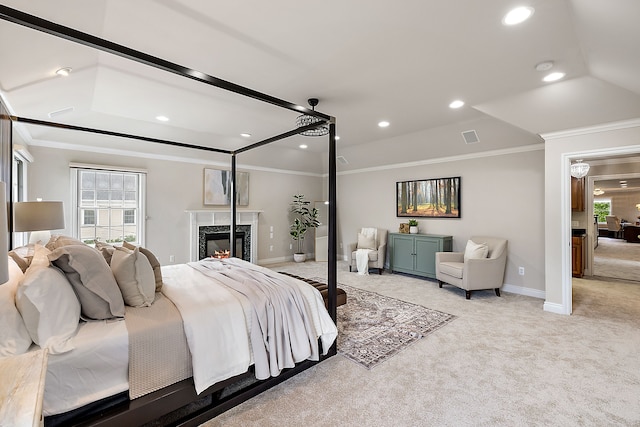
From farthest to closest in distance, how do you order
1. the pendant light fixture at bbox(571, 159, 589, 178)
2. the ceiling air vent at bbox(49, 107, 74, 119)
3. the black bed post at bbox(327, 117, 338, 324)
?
1. the pendant light fixture at bbox(571, 159, 589, 178)
2. the ceiling air vent at bbox(49, 107, 74, 119)
3. the black bed post at bbox(327, 117, 338, 324)

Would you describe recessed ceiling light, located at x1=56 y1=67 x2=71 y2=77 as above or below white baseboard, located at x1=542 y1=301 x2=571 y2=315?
above

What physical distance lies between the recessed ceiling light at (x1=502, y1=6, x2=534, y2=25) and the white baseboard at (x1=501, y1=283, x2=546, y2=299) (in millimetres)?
4031

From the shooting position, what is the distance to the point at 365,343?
2.92 meters

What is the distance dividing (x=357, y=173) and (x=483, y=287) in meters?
3.90

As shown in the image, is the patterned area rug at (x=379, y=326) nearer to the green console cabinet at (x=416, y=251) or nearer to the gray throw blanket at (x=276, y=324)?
the gray throw blanket at (x=276, y=324)

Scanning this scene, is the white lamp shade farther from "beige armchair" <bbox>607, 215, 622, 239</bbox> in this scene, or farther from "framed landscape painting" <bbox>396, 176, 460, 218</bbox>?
"beige armchair" <bbox>607, 215, 622, 239</bbox>

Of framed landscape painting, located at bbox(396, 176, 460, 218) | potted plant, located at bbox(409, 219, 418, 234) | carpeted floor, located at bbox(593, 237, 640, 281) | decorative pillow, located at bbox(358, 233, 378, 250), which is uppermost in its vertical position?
framed landscape painting, located at bbox(396, 176, 460, 218)

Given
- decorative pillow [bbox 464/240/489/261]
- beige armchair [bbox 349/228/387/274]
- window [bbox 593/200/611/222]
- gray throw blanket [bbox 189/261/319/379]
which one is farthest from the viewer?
window [bbox 593/200/611/222]

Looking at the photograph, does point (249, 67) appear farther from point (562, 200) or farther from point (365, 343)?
point (562, 200)

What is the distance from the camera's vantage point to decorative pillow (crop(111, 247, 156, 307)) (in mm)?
1963

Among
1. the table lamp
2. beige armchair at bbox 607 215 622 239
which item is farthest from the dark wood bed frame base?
beige armchair at bbox 607 215 622 239

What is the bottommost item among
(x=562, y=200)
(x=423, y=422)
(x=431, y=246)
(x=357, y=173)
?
(x=423, y=422)

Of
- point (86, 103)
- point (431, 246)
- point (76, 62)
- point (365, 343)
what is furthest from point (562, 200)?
point (86, 103)

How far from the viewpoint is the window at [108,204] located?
475cm
